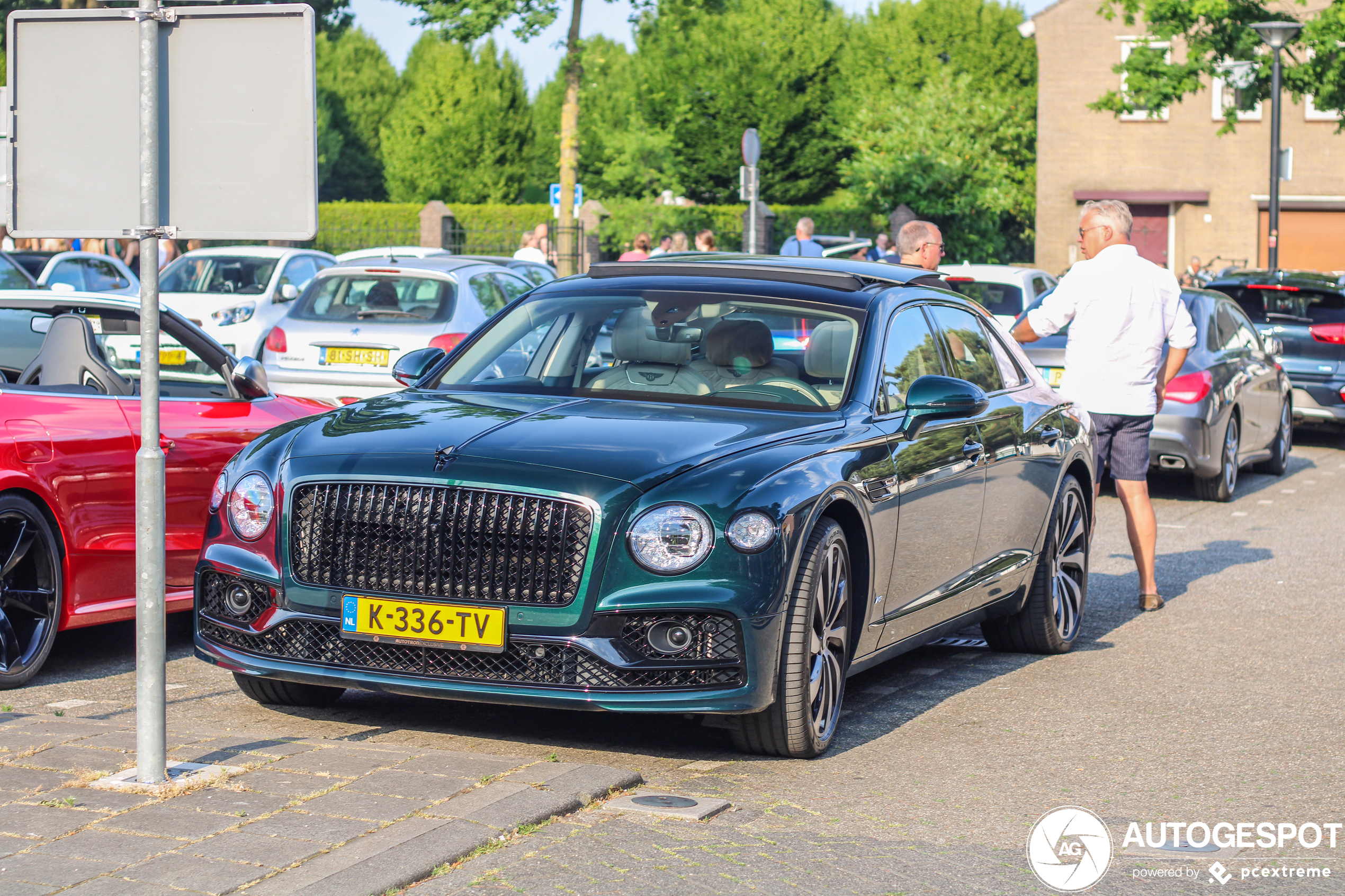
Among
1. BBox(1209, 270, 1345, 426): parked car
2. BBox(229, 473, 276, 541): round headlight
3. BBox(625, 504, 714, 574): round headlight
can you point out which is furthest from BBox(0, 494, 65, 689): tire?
BBox(1209, 270, 1345, 426): parked car

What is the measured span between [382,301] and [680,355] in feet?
28.5

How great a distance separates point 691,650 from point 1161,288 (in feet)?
15.8

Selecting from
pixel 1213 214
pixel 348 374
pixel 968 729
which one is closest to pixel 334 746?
pixel 968 729

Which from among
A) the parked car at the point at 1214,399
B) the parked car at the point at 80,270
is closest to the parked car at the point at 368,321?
the parked car at the point at 1214,399

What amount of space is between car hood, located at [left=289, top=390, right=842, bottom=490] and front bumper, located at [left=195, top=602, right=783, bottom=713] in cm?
52

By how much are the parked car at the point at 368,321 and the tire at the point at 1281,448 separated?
22.5 feet

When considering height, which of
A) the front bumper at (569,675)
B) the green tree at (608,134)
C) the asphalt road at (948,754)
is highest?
the green tree at (608,134)

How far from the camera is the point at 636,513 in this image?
5203 mm

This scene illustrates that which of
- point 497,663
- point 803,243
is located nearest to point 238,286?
point 803,243

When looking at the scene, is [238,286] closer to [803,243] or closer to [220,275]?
[220,275]

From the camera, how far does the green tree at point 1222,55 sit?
26344 millimetres

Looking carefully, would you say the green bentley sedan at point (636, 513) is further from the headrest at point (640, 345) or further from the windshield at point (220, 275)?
the windshield at point (220, 275)

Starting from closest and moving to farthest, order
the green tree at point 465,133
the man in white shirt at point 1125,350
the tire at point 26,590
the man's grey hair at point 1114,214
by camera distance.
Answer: the tire at point 26,590 < the man in white shirt at point 1125,350 < the man's grey hair at point 1114,214 < the green tree at point 465,133

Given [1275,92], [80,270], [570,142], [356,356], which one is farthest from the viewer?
[570,142]
